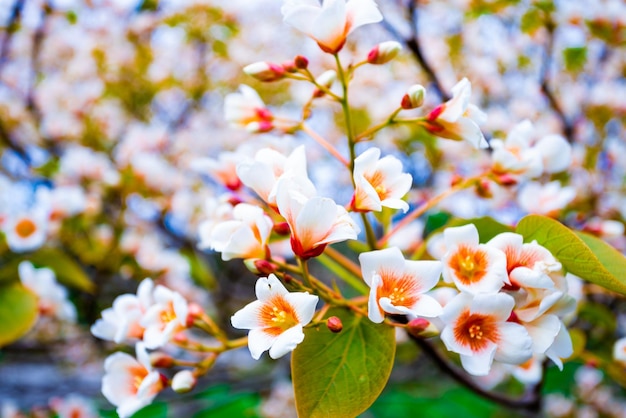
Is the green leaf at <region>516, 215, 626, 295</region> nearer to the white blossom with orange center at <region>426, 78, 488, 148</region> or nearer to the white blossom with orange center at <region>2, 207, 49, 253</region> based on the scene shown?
the white blossom with orange center at <region>426, 78, 488, 148</region>

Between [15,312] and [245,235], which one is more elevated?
[245,235]

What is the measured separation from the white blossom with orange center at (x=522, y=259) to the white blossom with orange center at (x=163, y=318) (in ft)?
1.75

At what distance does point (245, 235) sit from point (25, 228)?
4.57 feet

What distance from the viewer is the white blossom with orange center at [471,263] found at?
70 centimetres

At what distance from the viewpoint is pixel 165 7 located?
12.1ft

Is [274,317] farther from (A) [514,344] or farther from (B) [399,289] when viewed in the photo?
(A) [514,344]

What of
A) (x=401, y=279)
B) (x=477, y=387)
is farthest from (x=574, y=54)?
(x=401, y=279)

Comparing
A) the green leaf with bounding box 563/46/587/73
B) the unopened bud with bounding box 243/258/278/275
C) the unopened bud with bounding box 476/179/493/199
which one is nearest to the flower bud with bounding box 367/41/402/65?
the unopened bud with bounding box 476/179/493/199

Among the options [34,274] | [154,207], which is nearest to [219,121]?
[154,207]

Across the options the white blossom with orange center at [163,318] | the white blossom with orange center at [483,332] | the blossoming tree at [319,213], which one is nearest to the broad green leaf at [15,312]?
the blossoming tree at [319,213]

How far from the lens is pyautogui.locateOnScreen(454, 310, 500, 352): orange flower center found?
0.72m

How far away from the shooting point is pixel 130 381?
0.92 metres

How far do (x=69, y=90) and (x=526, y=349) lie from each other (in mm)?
3627

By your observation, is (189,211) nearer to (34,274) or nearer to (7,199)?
(7,199)
